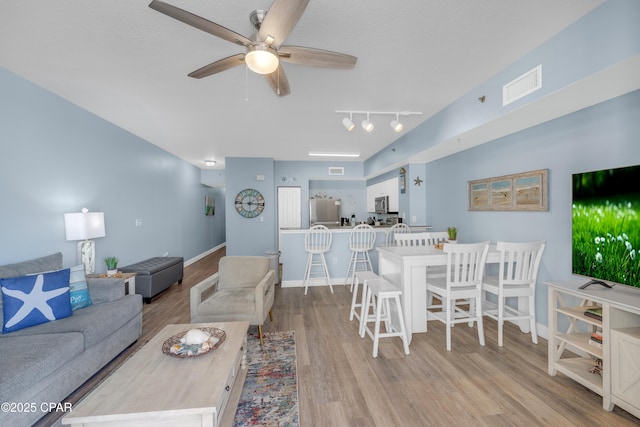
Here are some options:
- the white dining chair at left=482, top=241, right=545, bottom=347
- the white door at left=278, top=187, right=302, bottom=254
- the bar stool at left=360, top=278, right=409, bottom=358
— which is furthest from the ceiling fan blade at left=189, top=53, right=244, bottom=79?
the white door at left=278, top=187, right=302, bottom=254

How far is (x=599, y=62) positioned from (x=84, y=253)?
16.6 feet

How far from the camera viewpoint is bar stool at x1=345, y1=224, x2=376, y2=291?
463cm

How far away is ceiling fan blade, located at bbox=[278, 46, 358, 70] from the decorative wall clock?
4669 mm

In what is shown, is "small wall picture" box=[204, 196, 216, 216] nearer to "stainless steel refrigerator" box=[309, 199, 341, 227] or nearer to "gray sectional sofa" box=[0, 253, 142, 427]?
"stainless steel refrigerator" box=[309, 199, 341, 227]

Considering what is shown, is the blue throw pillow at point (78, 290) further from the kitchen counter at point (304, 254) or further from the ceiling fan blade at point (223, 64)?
the kitchen counter at point (304, 254)

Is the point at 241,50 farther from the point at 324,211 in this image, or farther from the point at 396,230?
the point at 324,211

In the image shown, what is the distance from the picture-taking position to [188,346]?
68.7 inches

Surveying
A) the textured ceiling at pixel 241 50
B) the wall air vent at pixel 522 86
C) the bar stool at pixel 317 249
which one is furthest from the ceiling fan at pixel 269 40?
the bar stool at pixel 317 249

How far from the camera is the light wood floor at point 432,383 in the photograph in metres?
1.77

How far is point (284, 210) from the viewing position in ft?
23.8

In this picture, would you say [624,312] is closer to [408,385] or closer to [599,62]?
[408,385]

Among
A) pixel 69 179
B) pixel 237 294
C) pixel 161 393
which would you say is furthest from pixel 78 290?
pixel 161 393

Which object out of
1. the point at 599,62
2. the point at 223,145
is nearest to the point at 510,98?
the point at 599,62

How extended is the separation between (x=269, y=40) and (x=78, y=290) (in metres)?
2.69
